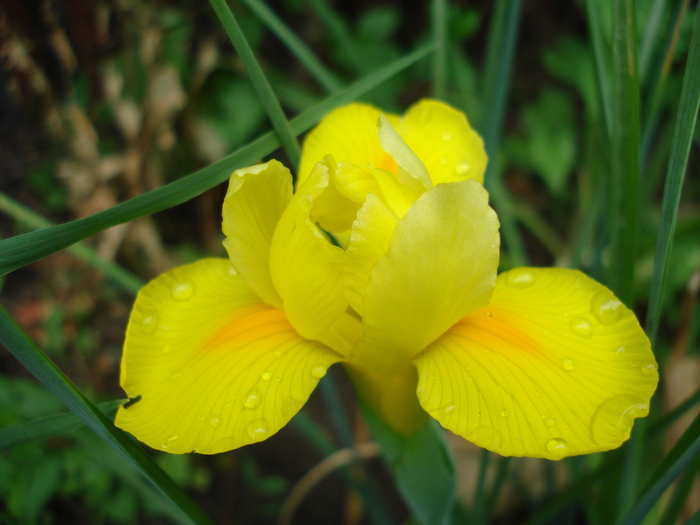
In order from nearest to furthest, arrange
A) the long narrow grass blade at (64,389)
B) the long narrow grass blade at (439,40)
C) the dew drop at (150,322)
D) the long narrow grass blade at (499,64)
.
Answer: the long narrow grass blade at (64,389)
the dew drop at (150,322)
the long narrow grass blade at (499,64)
the long narrow grass blade at (439,40)

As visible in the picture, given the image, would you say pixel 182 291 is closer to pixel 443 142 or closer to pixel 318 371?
pixel 318 371

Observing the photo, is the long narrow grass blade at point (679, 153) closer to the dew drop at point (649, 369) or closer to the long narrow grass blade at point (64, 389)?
the dew drop at point (649, 369)

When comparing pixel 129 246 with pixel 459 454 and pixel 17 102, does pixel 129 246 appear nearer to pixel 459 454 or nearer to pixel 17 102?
pixel 17 102

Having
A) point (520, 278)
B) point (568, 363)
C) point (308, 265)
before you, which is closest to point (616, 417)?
point (568, 363)

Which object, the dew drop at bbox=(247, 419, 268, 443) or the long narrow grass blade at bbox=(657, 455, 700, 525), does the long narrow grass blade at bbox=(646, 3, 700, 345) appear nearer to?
the long narrow grass blade at bbox=(657, 455, 700, 525)

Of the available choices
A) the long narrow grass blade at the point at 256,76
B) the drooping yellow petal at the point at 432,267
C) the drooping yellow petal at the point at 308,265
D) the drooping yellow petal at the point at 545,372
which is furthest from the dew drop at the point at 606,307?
the long narrow grass blade at the point at 256,76

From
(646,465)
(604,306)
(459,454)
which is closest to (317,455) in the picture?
(459,454)

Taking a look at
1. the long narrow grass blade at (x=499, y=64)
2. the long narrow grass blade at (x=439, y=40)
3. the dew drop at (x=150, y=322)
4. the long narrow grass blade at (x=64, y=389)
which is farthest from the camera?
the long narrow grass blade at (x=439, y=40)
